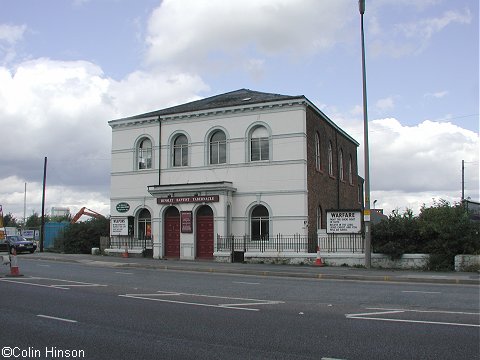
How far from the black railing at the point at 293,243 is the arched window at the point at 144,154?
7.16 meters

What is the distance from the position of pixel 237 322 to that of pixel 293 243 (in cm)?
1648

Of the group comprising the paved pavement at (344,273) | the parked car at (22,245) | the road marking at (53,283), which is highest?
the parked car at (22,245)

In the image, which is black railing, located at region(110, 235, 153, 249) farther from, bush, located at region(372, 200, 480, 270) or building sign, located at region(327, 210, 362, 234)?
bush, located at region(372, 200, 480, 270)

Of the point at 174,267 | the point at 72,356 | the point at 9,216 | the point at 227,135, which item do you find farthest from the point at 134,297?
the point at 9,216

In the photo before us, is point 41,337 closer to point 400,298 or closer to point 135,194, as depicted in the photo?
point 400,298

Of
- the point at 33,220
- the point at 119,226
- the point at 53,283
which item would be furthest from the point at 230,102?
the point at 33,220

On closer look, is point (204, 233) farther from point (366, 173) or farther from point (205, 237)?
point (366, 173)

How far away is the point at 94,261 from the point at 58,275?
810cm

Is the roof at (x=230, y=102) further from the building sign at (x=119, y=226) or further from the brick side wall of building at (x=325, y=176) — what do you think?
the building sign at (x=119, y=226)

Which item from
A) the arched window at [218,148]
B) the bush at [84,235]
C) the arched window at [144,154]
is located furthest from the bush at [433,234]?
the bush at [84,235]

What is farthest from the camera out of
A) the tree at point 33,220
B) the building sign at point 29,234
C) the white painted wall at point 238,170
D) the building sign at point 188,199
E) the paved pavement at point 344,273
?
the tree at point 33,220

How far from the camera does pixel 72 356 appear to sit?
6.68 meters

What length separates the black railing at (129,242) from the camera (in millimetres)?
29345

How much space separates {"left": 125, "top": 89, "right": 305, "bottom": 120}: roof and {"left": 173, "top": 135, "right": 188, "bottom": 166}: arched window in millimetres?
1561
